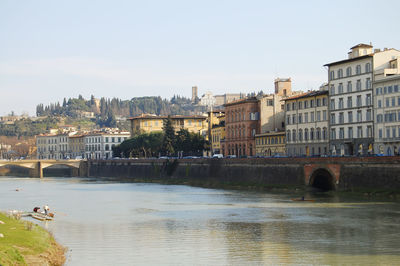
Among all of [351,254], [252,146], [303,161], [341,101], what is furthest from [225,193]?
[351,254]

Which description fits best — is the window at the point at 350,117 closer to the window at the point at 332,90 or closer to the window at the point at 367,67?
the window at the point at 332,90

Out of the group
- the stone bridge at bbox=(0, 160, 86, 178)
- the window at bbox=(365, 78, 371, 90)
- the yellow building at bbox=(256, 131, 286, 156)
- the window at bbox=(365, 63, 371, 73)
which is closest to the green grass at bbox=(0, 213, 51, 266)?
the window at bbox=(365, 78, 371, 90)

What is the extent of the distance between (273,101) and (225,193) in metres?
39.6

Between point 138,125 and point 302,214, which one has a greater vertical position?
point 138,125

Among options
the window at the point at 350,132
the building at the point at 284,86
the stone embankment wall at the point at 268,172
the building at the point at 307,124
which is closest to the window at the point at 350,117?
the window at the point at 350,132

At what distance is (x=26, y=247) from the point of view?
3244 centimetres

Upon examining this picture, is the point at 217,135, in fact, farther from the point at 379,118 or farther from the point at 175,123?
the point at 379,118

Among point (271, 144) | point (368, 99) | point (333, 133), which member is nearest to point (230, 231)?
point (368, 99)

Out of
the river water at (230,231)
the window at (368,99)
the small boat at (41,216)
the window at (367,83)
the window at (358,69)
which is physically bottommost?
the river water at (230,231)

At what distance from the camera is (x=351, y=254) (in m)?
36.8

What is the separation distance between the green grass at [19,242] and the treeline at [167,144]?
93635 millimetres

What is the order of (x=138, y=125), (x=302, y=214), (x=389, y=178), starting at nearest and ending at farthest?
(x=302, y=214)
(x=389, y=178)
(x=138, y=125)

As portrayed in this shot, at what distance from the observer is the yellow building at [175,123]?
169625 mm

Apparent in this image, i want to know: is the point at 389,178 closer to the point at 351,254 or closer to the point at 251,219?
the point at 251,219
